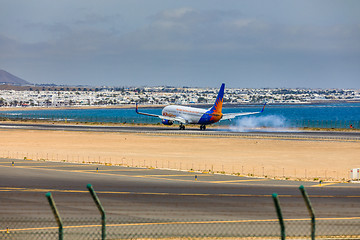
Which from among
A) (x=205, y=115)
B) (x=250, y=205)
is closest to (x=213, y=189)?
(x=250, y=205)

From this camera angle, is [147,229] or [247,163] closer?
[147,229]

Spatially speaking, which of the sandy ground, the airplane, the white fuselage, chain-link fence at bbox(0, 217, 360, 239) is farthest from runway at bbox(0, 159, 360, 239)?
the white fuselage

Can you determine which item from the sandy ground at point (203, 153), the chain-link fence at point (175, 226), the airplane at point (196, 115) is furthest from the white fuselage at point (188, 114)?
the chain-link fence at point (175, 226)

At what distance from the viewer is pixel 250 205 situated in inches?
1332

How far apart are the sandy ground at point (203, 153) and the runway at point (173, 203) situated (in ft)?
35.8

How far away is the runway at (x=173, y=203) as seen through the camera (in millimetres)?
27641

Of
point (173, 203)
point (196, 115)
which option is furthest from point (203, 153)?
point (196, 115)

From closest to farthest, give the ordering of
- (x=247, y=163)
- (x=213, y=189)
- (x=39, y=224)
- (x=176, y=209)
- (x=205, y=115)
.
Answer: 1. (x=39, y=224)
2. (x=176, y=209)
3. (x=213, y=189)
4. (x=247, y=163)
5. (x=205, y=115)

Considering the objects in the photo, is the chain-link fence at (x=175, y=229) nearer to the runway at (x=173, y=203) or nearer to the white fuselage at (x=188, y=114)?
the runway at (x=173, y=203)

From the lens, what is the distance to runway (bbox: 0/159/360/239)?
2764 cm

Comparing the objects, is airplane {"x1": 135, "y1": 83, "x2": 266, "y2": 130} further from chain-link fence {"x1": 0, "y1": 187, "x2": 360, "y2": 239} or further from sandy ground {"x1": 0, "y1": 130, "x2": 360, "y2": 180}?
chain-link fence {"x1": 0, "y1": 187, "x2": 360, "y2": 239}

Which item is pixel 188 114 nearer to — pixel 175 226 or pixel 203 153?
pixel 203 153

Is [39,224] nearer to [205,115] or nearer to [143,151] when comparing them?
[143,151]

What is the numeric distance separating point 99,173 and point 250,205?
20.1 meters
